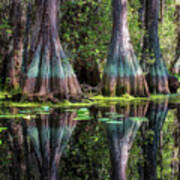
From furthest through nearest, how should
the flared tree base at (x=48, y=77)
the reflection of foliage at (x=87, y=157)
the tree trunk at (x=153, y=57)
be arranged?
the tree trunk at (x=153, y=57) < the flared tree base at (x=48, y=77) < the reflection of foliage at (x=87, y=157)

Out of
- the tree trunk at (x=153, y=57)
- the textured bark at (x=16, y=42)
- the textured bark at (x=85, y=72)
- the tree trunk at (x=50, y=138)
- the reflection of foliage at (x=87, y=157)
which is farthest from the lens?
the textured bark at (x=16, y=42)

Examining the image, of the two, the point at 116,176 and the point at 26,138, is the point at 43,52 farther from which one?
the point at 116,176

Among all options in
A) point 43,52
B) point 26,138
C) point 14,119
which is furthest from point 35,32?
point 26,138

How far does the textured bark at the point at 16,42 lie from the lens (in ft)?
57.5

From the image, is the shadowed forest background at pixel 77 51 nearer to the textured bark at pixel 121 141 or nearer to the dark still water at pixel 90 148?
the dark still water at pixel 90 148

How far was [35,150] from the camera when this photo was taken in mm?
4688

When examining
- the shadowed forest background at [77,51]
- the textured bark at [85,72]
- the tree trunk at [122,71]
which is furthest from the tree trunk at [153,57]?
the tree trunk at [122,71]

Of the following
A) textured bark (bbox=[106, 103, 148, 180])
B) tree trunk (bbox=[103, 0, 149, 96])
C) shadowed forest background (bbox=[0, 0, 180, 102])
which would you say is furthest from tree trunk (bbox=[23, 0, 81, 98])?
textured bark (bbox=[106, 103, 148, 180])

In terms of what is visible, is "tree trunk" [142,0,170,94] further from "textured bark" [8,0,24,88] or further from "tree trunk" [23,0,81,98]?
"tree trunk" [23,0,81,98]

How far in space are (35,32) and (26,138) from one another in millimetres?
7496

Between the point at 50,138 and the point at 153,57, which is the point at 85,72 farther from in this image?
the point at 50,138

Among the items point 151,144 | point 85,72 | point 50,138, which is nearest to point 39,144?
point 50,138

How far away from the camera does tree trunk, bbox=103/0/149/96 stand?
13.9 metres

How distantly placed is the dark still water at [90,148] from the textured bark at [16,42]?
31.1 ft
